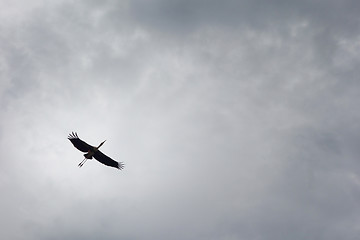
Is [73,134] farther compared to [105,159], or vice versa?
[105,159]

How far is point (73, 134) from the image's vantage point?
87000 mm

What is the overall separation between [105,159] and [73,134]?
35.0 ft

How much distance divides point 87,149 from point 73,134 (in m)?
5.53

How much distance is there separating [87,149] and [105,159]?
207 inches

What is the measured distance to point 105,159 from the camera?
94.0m

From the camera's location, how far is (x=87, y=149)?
9081 centimetres
